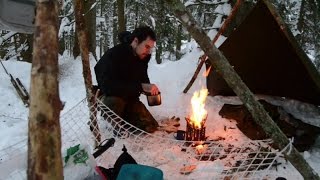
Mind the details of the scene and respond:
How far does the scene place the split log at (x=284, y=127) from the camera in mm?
3664

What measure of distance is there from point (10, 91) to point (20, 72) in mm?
1134

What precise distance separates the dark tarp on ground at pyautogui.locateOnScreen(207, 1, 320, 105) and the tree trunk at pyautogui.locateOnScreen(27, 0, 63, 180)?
315 centimetres

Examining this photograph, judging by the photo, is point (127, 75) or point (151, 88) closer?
point (151, 88)

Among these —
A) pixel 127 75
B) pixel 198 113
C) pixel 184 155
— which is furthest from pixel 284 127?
pixel 127 75

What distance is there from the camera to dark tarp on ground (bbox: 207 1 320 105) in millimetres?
4293

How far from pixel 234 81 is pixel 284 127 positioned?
61.2 inches

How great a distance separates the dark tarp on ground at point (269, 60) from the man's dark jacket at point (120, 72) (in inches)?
57.8

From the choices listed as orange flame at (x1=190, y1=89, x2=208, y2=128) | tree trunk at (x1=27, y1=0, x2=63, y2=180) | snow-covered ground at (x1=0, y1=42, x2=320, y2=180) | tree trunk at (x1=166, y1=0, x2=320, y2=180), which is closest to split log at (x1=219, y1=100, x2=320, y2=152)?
snow-covered ground at (x1=0, y1=42, x2=320, y2=180)

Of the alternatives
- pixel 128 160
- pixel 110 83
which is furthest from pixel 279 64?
pixel 128 160

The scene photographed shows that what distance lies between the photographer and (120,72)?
3918 mm

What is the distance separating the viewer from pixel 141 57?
4.04 metres

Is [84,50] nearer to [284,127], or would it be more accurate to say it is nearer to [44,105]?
[44,105]

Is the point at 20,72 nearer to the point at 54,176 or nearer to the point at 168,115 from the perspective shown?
the point at 168,115

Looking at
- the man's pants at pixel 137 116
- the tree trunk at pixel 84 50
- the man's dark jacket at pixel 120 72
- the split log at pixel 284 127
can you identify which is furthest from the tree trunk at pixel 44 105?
the split log at pixel 284 127
